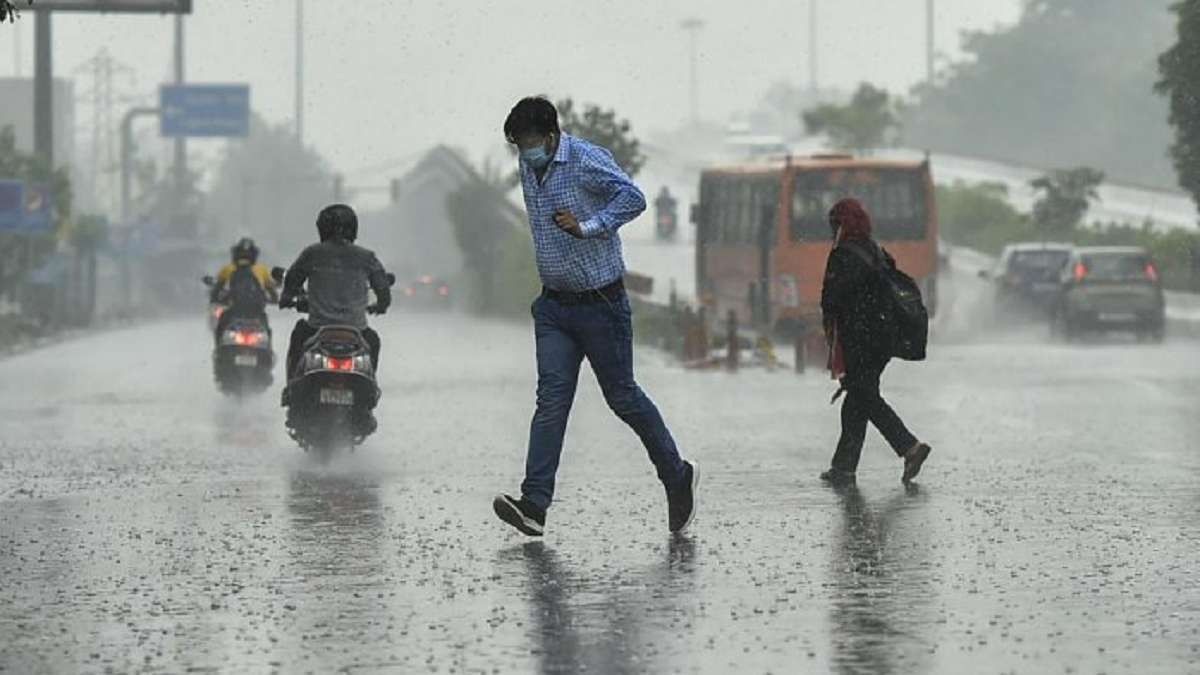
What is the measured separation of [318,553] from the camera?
12758mm

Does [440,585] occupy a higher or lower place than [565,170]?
lower

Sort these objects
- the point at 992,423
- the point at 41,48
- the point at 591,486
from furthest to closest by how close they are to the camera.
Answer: the point at 41,48 → the point at 992,423 → the point at 591,486

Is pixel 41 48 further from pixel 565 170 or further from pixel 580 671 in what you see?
pixel 580 671

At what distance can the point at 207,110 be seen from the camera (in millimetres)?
96000

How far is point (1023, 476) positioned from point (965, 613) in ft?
21.9

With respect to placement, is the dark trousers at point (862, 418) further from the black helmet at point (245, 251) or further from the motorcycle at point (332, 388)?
the black helmet at point (245, 251)

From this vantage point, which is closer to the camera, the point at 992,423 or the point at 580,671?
the point at 580,671

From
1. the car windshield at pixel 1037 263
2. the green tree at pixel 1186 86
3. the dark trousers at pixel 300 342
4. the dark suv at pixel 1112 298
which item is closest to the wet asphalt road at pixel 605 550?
the dark trousers at pixel 300 342

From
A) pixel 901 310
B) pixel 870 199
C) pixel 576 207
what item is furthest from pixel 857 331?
pixel 870 199

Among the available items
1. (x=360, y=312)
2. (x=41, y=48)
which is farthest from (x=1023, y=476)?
(x=41, y=48)

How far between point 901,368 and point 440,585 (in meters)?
22.0

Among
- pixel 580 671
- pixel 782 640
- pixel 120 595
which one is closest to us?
pixel 580 671

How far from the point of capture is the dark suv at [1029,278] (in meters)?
54.4

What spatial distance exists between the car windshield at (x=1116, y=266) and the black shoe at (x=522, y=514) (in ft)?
111
